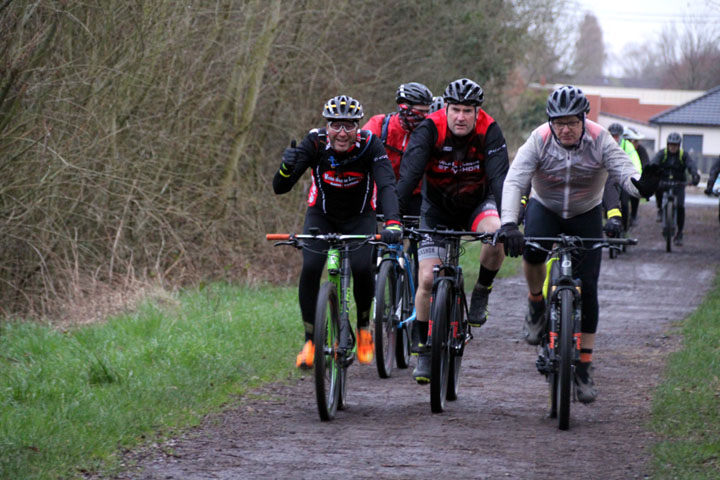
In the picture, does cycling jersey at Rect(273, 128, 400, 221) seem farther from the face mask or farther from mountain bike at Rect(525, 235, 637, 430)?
the face mask

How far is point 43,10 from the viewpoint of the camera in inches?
442

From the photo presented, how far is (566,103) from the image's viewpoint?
6.43 m

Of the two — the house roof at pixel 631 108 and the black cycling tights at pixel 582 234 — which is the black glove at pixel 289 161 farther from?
the house roof at pixel 631 108

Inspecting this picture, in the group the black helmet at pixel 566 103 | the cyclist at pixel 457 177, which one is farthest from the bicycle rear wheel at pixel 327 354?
the black helmet at pixel 566 103

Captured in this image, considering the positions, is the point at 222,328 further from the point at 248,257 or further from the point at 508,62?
the point at 508,62

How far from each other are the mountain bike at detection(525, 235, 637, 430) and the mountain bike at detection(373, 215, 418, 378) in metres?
1.63

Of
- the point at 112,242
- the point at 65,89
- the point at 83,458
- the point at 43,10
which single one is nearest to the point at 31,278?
the point at 112,242

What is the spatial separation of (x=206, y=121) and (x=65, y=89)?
3113mm

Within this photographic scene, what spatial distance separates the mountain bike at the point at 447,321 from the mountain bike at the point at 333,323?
1.77 feet

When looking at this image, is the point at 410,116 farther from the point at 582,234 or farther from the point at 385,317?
the point at 582,234

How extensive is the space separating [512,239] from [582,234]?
0.94m

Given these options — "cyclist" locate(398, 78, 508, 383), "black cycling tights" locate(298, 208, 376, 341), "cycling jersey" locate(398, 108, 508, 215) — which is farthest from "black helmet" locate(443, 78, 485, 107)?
"black cycling tights" locate(298, 208, 376, 341)

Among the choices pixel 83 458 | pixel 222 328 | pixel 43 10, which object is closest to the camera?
pixel 83 458

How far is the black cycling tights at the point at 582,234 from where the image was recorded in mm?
6758
